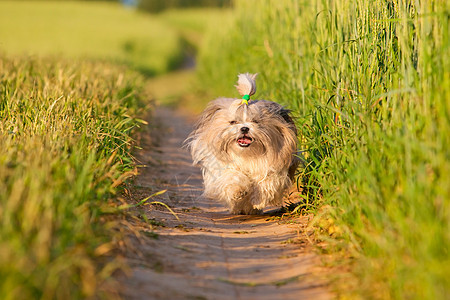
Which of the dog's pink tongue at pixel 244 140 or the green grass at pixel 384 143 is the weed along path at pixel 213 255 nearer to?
the green grass at pixel 384 143

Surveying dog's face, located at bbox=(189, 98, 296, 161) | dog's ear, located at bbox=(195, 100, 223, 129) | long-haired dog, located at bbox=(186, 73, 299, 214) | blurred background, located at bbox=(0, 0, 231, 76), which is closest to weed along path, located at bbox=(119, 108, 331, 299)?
long-haired dog, located at bbox=(186, 73, 299, 214)

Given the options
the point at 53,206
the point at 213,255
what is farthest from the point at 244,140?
the point at 53,206

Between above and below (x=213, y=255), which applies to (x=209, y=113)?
above

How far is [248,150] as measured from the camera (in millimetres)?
5461

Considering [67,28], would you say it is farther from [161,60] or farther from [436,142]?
[436,142]

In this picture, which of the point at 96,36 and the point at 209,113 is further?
the point at 96,36

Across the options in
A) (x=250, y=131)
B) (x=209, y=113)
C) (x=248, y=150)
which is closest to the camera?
(x=250, y=131)

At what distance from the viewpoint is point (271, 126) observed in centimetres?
547

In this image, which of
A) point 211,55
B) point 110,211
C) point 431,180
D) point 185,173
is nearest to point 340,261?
point 431,180

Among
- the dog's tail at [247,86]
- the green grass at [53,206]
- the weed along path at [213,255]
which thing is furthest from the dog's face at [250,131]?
the green grass at [53,206]

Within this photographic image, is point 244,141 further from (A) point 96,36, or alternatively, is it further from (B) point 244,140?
(A) point 96,36

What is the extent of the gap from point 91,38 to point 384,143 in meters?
27.3

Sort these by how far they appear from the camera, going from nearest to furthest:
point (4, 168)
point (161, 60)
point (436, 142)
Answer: point (436, 142) < point (4, 168) < point (161, 60)

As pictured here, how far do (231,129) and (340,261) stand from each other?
1939mm
